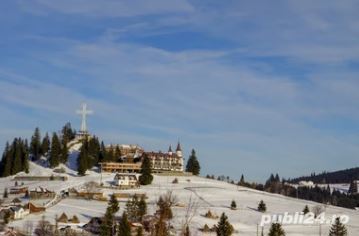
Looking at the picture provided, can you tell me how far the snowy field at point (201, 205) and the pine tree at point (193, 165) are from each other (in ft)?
34.9

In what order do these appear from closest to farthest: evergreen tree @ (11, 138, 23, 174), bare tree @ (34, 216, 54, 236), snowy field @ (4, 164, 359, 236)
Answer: bare tree @ (34, 216, 54, 236)
snowy field @ (4, 164, 359, 236)
evergreen tree @ (11, 138, 23, 174)

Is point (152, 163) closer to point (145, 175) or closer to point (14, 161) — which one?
point (145, 175)

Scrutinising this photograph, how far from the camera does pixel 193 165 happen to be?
472 feet

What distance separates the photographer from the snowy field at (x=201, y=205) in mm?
77000

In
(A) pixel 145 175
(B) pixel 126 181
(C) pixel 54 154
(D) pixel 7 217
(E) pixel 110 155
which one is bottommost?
(D) pixel 7 217

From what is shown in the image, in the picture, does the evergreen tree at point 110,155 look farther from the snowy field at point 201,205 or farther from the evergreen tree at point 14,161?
the evergreen tree at point 14,161

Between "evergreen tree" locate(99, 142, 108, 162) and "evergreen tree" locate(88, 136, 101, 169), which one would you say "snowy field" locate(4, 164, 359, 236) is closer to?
"evergreen tree" locate(88, 136, 101, 169)

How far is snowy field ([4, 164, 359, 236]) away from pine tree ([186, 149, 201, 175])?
34.9 feet

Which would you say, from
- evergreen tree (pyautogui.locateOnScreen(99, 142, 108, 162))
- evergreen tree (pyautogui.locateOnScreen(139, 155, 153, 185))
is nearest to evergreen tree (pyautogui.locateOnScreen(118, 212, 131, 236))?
evergreen tree (pyautogui.locateOnScreen(139, 155, 153, 185))

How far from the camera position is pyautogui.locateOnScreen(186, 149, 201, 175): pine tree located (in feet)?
471

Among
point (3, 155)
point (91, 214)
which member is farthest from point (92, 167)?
point (91, 214)

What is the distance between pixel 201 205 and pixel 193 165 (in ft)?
163

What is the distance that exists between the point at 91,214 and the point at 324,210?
3746 centimetres

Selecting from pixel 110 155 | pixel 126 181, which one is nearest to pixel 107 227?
pixel 126 181
